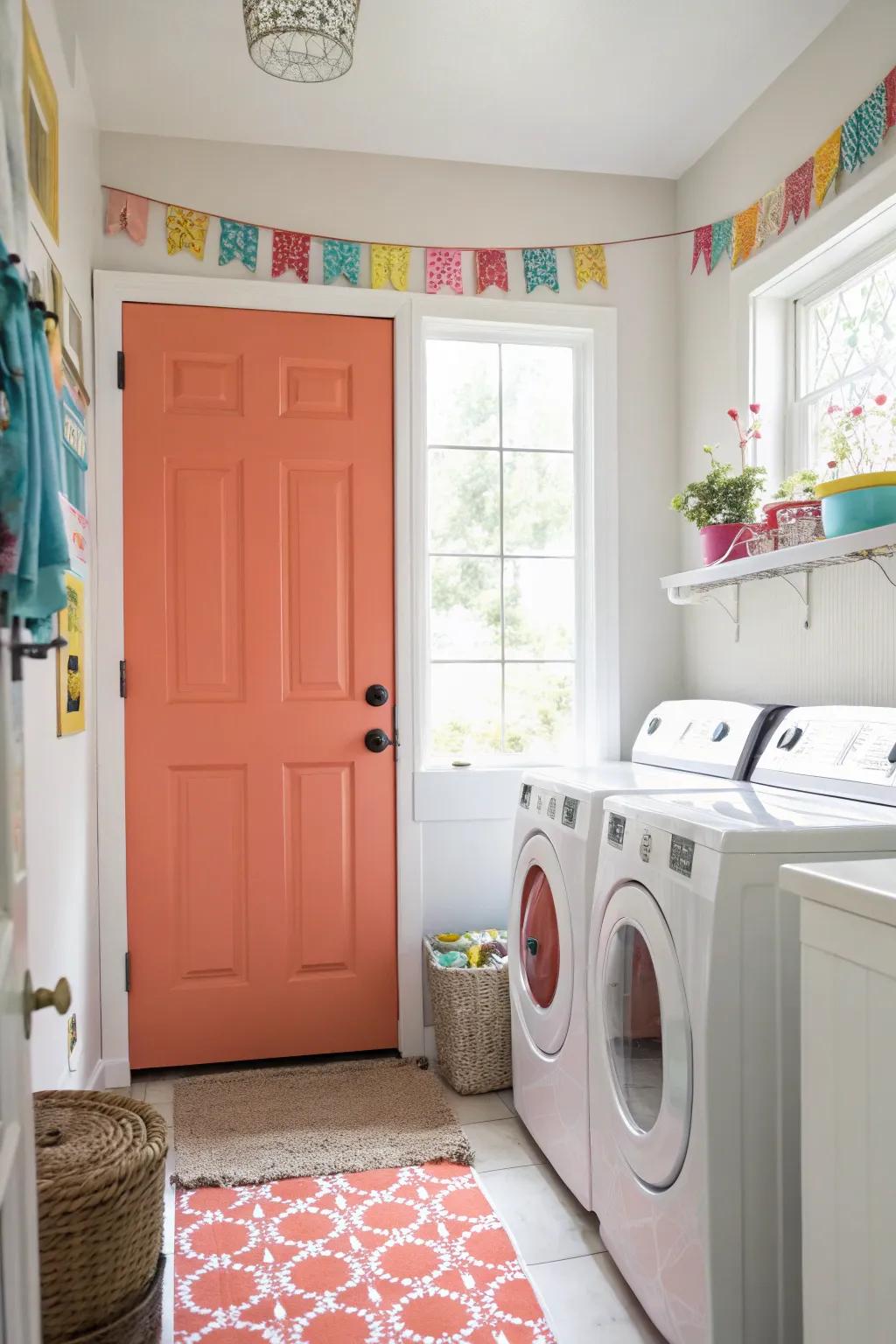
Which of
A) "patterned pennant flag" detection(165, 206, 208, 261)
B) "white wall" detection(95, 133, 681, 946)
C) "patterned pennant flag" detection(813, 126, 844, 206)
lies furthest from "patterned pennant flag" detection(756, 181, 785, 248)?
"patterned pennant flag" detection(165, 206, 208, 261)

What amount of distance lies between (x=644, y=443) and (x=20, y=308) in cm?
249

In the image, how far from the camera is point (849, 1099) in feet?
3.65

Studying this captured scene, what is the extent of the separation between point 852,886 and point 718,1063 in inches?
18.4

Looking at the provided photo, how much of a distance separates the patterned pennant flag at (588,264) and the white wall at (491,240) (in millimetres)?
28

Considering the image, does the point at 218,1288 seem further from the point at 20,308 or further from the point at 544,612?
the point at 544,612

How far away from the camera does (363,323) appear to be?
2.95 meters

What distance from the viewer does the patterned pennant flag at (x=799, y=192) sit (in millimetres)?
2422

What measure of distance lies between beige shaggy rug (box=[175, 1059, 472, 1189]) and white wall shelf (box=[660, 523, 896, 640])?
4.90 ft

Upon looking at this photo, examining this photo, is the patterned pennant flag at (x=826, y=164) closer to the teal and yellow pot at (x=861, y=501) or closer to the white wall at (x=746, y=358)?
the white wall at (x=746, y=358)

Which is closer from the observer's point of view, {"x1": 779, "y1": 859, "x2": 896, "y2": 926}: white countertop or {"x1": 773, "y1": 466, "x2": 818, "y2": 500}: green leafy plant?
{"x1": 779, "y1": 859, "x2": 896, "y2": 926}: white countertop

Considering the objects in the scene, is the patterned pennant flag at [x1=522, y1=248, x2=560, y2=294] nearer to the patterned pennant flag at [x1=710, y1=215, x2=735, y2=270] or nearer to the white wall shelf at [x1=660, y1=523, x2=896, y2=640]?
the patterned pennant flag at [x1=710, y1=215, x2=735, y2=270]

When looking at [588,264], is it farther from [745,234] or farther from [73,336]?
[73,336]

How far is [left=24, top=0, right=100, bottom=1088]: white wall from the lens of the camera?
1.97 meters

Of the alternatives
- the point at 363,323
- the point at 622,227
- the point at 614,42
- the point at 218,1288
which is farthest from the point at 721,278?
the point at 218,1288
